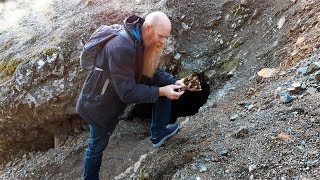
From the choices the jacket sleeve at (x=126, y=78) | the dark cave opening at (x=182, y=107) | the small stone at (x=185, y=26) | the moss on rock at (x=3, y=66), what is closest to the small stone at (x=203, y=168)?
the jacket sleeve at (x=126, y=78)

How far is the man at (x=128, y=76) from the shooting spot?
12.4 ft

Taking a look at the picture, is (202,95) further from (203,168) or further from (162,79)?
(203,168)

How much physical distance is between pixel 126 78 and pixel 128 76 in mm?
35

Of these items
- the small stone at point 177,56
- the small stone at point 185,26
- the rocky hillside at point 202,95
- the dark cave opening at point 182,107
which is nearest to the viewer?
the rocky hillside at point 202,95

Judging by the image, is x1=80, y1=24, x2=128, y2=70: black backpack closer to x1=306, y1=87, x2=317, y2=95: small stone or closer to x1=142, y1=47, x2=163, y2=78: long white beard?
x1=142, y1=47, x2=163, y2=78: long white beard

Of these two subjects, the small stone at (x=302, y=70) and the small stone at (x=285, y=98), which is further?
the small stone at (x=302, y=70)

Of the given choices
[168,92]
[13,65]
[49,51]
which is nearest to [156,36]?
[168,92]

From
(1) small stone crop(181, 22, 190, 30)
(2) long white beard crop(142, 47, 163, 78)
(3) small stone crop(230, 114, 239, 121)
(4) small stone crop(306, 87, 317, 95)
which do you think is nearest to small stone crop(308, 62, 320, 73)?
(4) small stone crop(306, 87, 317, 95)

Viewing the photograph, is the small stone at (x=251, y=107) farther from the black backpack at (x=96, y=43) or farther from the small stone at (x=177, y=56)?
the small stone at (x=177, y=56)

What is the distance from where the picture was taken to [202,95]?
7016 millimetres

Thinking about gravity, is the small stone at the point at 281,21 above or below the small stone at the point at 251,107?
above

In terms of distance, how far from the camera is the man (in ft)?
12.4

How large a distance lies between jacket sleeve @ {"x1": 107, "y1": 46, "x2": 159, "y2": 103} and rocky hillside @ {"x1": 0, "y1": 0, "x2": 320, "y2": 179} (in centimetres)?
118

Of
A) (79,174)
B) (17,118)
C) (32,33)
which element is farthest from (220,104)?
(32,33)
